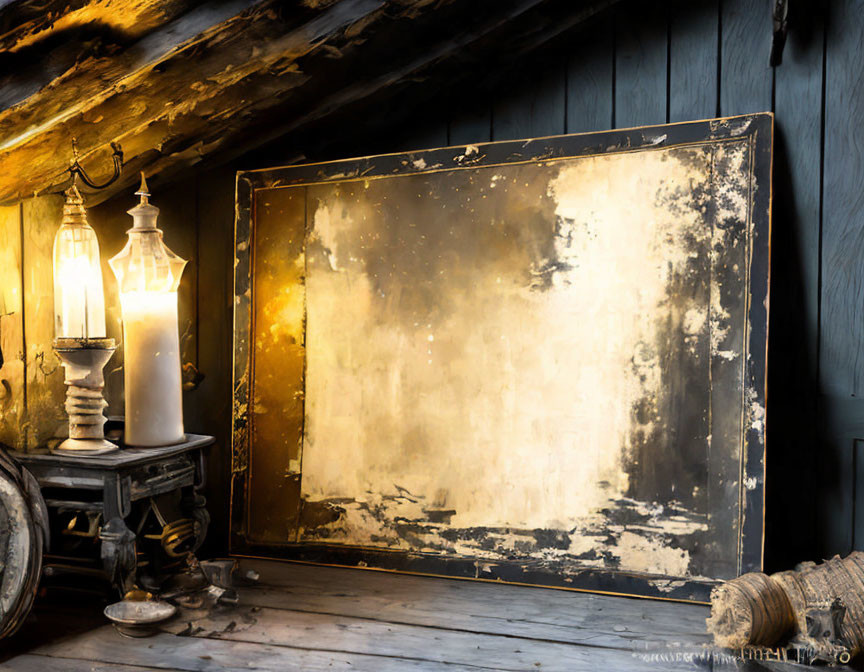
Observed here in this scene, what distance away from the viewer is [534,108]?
2.41 m

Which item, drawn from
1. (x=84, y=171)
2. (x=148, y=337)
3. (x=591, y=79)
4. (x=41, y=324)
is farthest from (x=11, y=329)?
(x=591, y=79)

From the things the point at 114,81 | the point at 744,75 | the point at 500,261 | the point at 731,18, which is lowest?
the point at 500,261

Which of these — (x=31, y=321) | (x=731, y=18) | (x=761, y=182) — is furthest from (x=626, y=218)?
(x=31, y=321)

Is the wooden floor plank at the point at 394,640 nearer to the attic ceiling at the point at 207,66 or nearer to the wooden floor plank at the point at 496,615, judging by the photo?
the wooden floor plank at the point at 496,615

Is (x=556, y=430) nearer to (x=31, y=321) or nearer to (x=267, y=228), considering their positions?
(x=267, y=228)

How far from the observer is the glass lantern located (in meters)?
2.18

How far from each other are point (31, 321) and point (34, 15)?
1.09 metres

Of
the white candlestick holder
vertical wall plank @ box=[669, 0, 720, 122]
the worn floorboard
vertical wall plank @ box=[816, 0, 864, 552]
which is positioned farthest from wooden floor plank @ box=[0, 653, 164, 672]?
vertical wall plank @ box=[669, 0, 720, 122]

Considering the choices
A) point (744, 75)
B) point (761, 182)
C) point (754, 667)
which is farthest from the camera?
point (744, 75)

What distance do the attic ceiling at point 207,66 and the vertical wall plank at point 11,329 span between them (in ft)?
0.35

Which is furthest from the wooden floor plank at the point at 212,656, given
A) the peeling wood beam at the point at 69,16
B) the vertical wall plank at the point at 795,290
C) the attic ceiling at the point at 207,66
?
the peeling wood beam at the point at 69,16

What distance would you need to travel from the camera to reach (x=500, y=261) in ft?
7.58

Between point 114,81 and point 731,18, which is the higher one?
point 731,18

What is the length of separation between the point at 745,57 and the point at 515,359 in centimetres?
118
